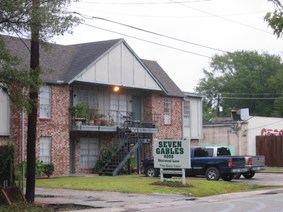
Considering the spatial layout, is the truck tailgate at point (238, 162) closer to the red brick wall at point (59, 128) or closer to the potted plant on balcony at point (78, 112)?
the potted plant on balcony at point (78, 112)

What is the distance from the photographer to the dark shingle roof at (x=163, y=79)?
42213mm

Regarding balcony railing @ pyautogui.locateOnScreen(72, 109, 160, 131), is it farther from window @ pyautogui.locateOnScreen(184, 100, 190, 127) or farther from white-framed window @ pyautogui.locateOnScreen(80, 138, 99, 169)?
window @ pyautogui.locateOnScreen(184, 100, 190, 127)

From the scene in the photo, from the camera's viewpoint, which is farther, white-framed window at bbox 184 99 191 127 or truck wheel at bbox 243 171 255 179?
white-framed window at bbox 184 99 191 127

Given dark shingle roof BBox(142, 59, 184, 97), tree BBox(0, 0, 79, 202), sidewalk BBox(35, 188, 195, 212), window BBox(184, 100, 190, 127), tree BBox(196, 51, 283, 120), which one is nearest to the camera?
tree BBox(0, 0, 79, 202)

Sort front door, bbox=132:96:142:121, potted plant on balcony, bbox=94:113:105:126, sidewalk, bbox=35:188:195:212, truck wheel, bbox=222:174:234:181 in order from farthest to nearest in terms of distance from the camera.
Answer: front door, bbox=132:96:142:121, potted plant on balcony, bbox=94:113:105:126, truck wheel, bbox=222:174:234:181, sidewalk, bbox=35:188:195:212

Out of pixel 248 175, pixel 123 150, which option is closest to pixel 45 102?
pixel 123 150

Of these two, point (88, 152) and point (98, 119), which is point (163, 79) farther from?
point (88, 152)

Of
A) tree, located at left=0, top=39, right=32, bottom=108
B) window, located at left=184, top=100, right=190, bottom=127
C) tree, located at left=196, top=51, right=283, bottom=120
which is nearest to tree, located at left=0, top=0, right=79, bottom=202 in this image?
tree, located at left=0, top=39, right=32, bottom=108

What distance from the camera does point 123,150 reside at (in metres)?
35.7

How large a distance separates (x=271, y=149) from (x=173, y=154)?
73.6ft

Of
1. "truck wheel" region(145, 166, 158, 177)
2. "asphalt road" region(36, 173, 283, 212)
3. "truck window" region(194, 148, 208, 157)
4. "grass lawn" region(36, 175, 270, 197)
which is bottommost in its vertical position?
"asphalt road" region(36, 173, 283, 212)

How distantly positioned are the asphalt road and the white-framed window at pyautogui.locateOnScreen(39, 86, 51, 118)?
29.7 ft

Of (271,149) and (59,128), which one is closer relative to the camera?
(59,128)

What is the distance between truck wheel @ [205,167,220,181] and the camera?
29.6 m
